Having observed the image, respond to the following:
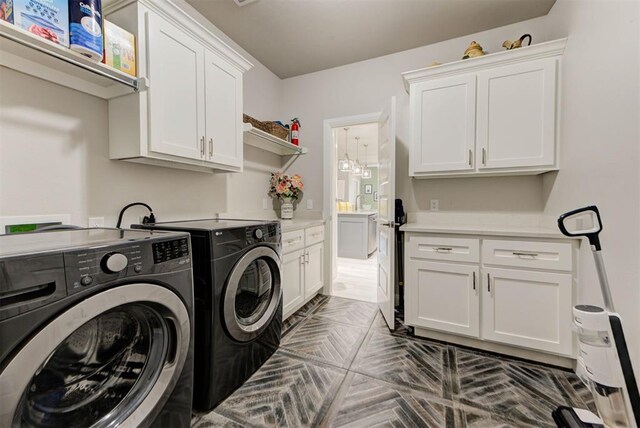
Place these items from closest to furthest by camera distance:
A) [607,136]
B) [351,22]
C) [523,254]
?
[607,136] < [523,254] < [351,22]

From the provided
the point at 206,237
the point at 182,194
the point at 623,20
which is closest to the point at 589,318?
the point at 623,20

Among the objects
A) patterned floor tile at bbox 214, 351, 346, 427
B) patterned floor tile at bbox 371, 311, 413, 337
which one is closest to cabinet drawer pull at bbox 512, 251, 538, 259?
patterned floor tile at bbox 371, 311, 413, 337

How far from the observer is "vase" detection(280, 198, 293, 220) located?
3.16 m

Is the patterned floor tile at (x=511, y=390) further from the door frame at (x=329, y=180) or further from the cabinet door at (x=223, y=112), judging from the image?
the cabinet door at (x=223, y=112)

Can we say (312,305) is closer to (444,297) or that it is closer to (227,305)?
(444,297)

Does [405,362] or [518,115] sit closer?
[405,362]

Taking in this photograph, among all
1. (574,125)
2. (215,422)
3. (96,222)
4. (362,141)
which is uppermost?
(362,141)

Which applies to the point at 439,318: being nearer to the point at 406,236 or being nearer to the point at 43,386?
the point at 406,236

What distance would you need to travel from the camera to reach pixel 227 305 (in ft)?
4.83

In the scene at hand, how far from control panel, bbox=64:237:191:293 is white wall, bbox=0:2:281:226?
0.80 m

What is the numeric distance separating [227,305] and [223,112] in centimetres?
141

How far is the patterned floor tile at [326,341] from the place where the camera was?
1984 mm

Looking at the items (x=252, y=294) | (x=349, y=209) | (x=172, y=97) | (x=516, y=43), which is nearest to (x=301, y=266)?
(x=252, y=294)

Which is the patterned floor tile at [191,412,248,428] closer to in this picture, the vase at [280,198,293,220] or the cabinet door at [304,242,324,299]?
the cabinet door at [304,242,324,299]
